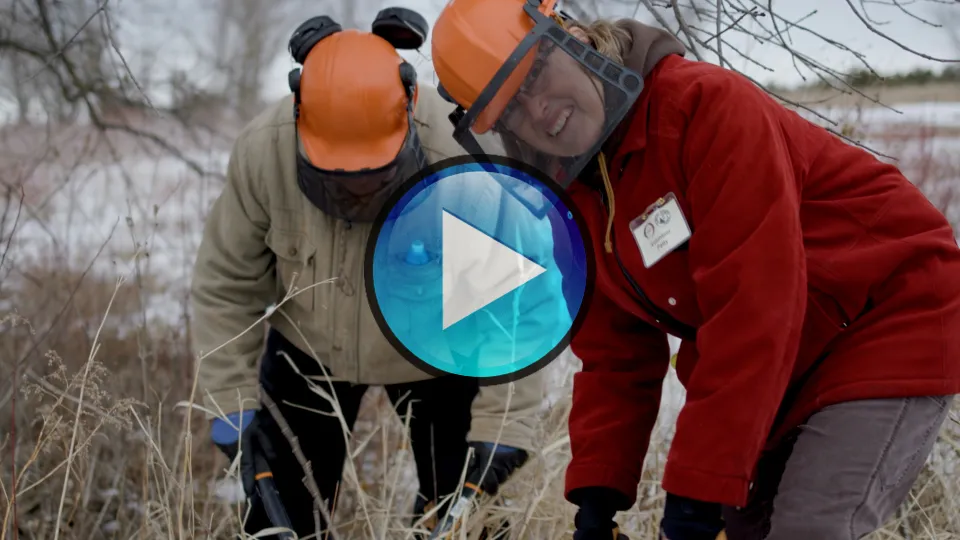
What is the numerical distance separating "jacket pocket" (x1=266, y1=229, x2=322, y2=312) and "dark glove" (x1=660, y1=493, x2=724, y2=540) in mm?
1375

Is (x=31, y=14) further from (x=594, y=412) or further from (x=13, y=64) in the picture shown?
→ (x=594, y=412)

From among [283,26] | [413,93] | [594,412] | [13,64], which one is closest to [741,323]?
[594,412]

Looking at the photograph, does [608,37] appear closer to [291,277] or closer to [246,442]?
[291,277]

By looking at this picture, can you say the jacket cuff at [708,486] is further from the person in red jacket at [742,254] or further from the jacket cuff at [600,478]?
the jacket cuff at [600,478]

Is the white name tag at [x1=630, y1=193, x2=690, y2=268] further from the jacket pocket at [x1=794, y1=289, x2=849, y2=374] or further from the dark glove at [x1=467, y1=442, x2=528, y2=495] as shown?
the dark glove at [x1=467, y1=442, x2=528, y2=495]

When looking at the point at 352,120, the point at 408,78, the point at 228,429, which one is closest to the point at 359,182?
the point at 352,120

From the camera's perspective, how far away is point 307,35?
2465mm

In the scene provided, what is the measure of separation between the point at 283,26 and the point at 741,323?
1741cm

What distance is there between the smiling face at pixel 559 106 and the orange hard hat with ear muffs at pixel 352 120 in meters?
0.78

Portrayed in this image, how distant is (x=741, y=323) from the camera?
4.57 feet

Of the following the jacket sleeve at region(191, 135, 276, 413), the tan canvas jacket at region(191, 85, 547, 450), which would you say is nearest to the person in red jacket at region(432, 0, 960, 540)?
the tan canvas jacket at region(191, 85, 547, 450)

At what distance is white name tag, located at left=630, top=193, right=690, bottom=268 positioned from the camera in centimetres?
151

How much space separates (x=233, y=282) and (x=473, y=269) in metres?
0.80

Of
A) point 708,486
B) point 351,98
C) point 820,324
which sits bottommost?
point 708,486
